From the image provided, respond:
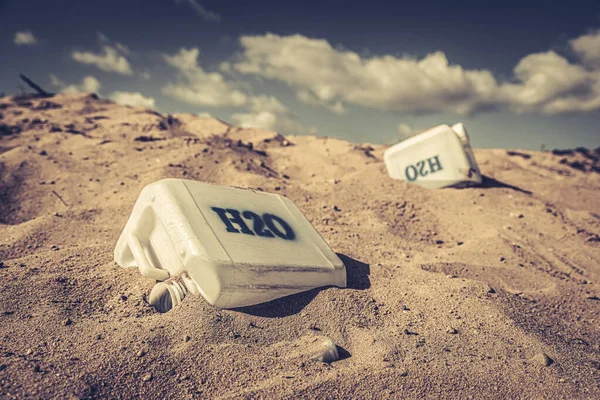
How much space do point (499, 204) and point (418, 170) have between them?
944 mm

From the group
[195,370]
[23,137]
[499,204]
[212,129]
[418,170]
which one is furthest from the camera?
[212,129]

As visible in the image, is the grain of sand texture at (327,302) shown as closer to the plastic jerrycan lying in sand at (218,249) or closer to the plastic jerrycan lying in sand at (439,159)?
the plastic jerrycan lying in sand at (218,249)

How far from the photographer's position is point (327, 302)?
196 centimetres

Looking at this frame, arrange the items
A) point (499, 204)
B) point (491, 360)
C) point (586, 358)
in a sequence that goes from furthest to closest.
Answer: point (499, 204) → point (586, 358) → point (491, 360)

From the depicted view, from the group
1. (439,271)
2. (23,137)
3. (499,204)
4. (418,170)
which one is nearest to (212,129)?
(23,137)

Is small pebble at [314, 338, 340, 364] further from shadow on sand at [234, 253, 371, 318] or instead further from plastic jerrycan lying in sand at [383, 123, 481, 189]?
plastic jerrycan lying in sand at [383, 123, 481, 189]

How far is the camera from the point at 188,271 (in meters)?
1.72

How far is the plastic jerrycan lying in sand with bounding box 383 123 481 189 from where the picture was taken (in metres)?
4.42

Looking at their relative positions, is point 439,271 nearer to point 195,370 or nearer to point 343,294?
point 343,294

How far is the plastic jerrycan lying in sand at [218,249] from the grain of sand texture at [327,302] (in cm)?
9

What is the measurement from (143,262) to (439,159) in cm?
359

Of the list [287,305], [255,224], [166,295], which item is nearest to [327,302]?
[287,305]

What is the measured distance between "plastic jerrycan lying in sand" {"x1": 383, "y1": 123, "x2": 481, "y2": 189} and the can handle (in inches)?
136

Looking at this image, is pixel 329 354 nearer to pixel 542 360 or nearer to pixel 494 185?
pixel 542 360
